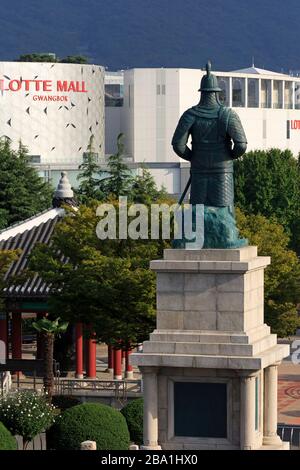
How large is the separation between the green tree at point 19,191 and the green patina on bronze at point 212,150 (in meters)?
62.3

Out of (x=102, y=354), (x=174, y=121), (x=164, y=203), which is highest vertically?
(x=174, y=121)

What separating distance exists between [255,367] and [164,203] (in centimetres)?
3209

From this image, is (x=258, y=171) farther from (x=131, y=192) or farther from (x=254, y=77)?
(x=254, y=77)

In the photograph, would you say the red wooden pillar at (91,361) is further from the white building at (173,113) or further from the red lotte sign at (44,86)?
the white building at (173,113)

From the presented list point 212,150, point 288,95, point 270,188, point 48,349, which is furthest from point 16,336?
point 288,95

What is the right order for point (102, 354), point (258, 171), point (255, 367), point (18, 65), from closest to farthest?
1. point (255, 367)
2. point (102, 354)
3. point (258, 171)
4. point (18, 65)

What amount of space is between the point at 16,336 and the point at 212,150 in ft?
117

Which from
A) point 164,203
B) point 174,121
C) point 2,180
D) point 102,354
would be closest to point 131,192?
point 2,180

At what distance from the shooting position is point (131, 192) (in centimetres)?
11256

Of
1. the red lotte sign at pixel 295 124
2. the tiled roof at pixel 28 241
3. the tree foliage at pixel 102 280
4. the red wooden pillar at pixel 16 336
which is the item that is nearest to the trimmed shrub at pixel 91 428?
the tree foliage at pixel 102 280

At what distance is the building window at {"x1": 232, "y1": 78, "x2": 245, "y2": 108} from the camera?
184750 mm

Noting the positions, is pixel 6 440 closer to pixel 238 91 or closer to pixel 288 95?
pixel 238 91

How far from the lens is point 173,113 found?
558 ft

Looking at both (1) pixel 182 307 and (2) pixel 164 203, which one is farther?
(2) pixel 164 203
